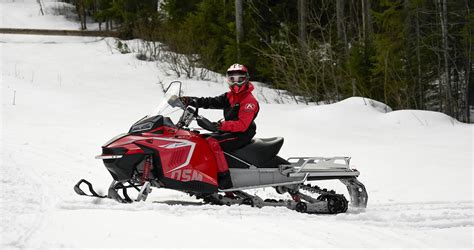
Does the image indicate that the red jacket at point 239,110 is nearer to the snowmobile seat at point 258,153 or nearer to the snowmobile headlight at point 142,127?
the snowmobile seat at point 258,153

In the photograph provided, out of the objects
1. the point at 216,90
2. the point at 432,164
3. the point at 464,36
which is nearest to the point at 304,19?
the point at 216,90

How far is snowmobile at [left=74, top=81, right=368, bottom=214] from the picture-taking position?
20.4 ft

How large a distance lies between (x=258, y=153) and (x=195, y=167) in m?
0.72

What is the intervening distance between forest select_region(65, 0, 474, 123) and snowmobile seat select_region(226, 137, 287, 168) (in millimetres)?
8159

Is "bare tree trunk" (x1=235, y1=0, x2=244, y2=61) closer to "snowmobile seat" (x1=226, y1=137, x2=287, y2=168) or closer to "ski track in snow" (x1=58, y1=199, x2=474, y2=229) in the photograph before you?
"snowmobile seat" (x1=226, y1=137, x2=287, y2=168)

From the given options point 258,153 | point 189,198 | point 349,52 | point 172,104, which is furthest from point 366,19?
point 172,104

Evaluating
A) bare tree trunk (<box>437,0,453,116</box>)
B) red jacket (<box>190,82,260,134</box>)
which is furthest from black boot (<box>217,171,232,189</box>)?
bare tree trunk (<box>437,0,453,116</box>)

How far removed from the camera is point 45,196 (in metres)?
6.35

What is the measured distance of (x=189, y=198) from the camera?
7.29 metres

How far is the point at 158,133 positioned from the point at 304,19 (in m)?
15.5

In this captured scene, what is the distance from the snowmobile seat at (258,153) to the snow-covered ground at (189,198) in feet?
2.09

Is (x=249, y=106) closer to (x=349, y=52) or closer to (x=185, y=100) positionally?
(x=185, y=100)

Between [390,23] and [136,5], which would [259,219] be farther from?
[136,5]

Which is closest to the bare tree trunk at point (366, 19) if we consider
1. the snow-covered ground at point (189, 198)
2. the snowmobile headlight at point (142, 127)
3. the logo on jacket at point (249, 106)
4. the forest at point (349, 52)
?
the forest at point (349, 52)
